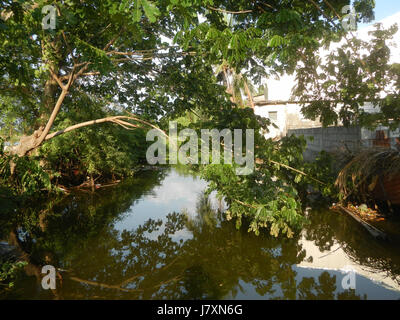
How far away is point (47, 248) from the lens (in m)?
4.91

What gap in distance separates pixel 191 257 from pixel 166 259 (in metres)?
0.46

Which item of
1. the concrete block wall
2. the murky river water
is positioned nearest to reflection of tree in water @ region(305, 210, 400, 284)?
the murky river water

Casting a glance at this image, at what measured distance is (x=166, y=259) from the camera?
446cm

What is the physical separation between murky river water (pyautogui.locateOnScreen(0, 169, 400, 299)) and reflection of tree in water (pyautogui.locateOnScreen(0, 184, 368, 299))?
0.02m

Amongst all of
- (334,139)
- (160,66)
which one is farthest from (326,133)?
(160,66)

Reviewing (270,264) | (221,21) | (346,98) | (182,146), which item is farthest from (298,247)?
(221,21)

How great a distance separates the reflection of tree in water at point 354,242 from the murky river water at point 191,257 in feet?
0.05

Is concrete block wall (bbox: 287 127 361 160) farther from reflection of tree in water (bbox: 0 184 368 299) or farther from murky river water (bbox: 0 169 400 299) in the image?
reflection of tree in water (bbox: 0 184 368 299)

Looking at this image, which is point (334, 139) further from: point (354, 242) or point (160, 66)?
point (160, 66)

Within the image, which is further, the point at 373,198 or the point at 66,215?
the point at 66,215

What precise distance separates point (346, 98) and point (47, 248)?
741cm

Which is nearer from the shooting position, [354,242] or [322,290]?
[322,290]
